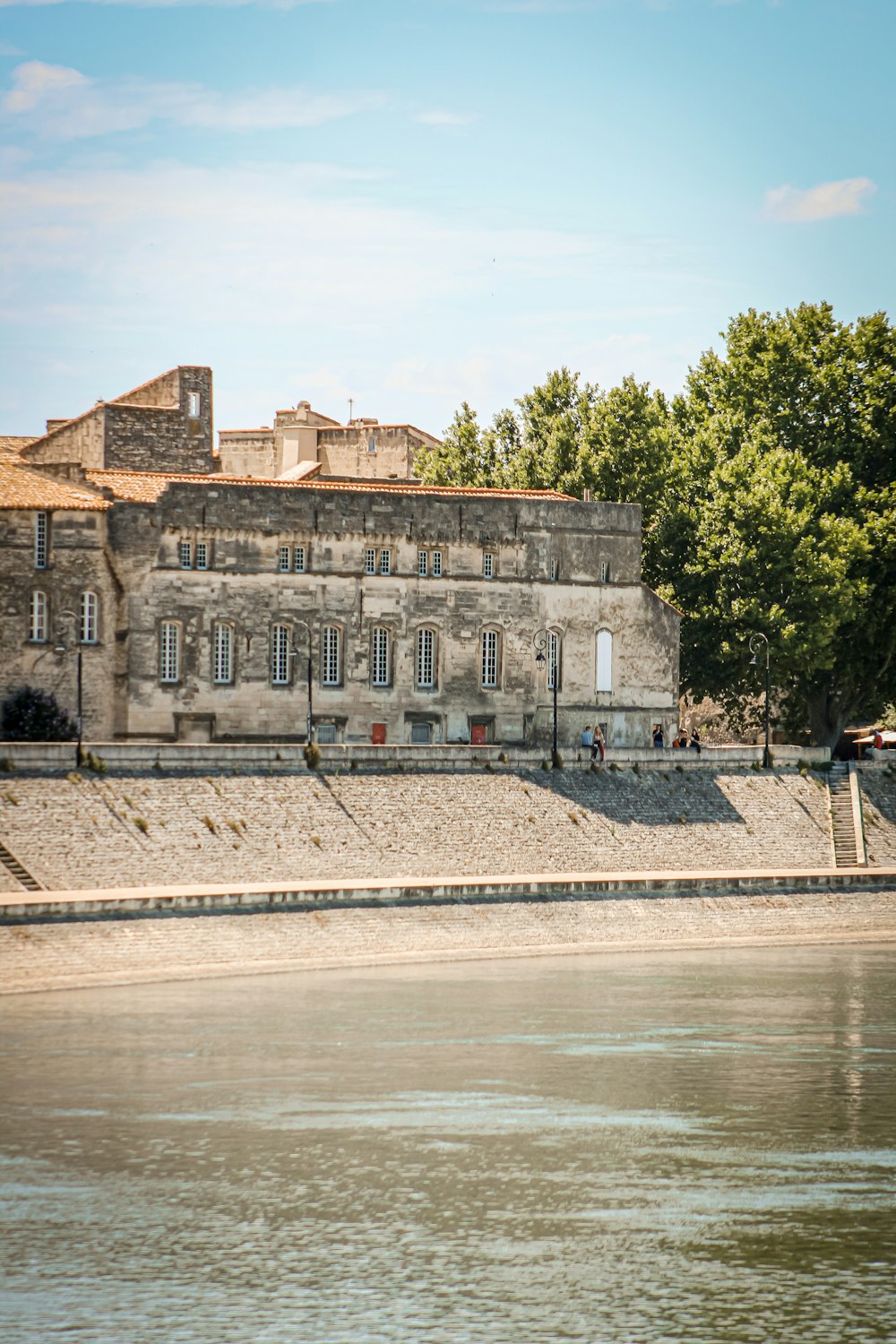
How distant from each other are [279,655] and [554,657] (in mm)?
9590

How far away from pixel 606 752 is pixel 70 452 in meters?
24.5

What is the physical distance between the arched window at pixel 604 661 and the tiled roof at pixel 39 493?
17.2 metres

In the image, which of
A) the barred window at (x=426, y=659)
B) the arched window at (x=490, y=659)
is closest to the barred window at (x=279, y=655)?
the barred window at (x=426, y=659)

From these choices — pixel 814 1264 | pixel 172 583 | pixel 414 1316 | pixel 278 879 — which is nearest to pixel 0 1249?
pixel 414 1316

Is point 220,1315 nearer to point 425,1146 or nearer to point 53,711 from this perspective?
Result: point 425,1146

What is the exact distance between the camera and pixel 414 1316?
24797 mm

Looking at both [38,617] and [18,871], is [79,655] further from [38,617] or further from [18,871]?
[18,871]

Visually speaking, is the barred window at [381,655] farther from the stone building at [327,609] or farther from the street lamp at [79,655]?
the street lamp at [79,655]

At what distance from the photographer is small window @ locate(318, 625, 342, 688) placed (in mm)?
63156

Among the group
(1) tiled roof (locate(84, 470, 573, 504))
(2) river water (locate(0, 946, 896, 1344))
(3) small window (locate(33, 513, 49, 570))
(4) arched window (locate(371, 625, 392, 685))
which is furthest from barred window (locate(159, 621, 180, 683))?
(2) river water (locate(0, 946, 896, 1344))

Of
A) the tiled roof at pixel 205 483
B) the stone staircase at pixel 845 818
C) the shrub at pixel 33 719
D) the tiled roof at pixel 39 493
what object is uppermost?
the tiled roof at pixel 205 483

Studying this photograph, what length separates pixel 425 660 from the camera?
213 feet

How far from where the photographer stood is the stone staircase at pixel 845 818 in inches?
2527

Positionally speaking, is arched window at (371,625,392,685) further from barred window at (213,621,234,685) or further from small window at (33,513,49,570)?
small window at (33,513,49,570)
